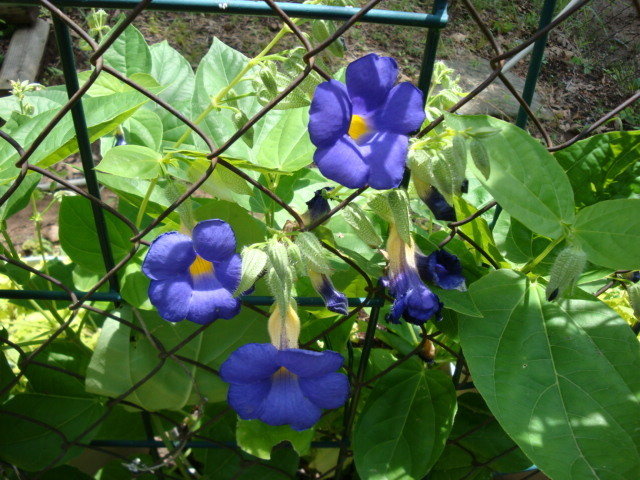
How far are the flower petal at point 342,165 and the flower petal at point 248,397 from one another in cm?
34

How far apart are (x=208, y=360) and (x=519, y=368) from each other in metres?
0.50

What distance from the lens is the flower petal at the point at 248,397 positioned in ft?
2.94

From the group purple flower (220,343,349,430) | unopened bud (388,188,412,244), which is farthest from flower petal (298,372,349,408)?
unopened bud (388,188,412,244)

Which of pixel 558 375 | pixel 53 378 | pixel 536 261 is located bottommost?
pixel 53 378

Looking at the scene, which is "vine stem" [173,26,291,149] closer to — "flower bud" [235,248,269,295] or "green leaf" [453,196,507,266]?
"flower bud" [235,248,269,295]

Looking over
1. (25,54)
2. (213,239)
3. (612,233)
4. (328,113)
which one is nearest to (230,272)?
(213,239)

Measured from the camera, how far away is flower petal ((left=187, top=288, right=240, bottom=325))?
0.85m

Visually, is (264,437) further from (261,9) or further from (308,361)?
(261,9)

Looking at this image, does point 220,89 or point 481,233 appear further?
point 220,89

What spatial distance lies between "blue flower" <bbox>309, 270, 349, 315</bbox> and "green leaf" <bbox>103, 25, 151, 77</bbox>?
0.61m

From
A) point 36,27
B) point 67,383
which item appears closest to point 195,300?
point 67,383

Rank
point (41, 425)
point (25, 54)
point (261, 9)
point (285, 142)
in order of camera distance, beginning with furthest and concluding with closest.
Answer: point (25, 54) → point (41, 425) → point (285, 142) → point (261, 9)

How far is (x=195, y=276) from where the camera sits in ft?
2.90

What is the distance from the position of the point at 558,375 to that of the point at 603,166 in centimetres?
33
